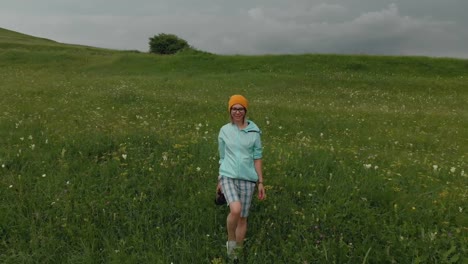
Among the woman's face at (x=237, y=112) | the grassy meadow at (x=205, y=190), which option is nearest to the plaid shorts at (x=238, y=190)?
the grassy meadow at (x=205, y=190)

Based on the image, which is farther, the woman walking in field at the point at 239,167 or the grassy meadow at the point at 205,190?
the grassy meadow at the point at 205,190

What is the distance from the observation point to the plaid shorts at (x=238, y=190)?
5.03 m

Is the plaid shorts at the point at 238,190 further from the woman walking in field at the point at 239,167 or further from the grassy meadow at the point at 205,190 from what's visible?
the grassy meadow at the point at 205,190

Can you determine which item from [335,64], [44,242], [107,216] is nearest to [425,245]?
[107,216]

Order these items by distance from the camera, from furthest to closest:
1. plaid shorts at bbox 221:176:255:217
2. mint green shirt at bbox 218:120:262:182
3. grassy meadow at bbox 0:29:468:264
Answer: grassy meadow at bbox 0:29:468:264, mint green shirt at bbox 218:120:262:182, plaid shorts at bbox 221:176:255:217

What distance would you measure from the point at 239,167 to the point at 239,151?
0.22m

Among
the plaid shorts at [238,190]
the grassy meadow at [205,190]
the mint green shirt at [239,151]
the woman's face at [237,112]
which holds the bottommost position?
the grassy meadow at [205,190]

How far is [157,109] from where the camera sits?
567 inches

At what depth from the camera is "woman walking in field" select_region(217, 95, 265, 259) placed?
202 inches

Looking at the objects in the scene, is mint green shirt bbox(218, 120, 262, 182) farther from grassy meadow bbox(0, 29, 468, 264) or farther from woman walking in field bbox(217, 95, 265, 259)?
grassy meadow bbox(0, 29, 468, 264)

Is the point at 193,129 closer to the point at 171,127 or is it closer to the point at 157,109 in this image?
the point at 171,127

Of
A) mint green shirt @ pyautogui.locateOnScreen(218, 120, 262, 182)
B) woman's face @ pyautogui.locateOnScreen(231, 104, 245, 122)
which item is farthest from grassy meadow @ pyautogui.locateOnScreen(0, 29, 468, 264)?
woman's face @ pyautogui.locateOnScreen(231, 104, 245, 122)

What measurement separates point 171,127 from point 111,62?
25.7 meters

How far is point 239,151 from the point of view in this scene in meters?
5.22
